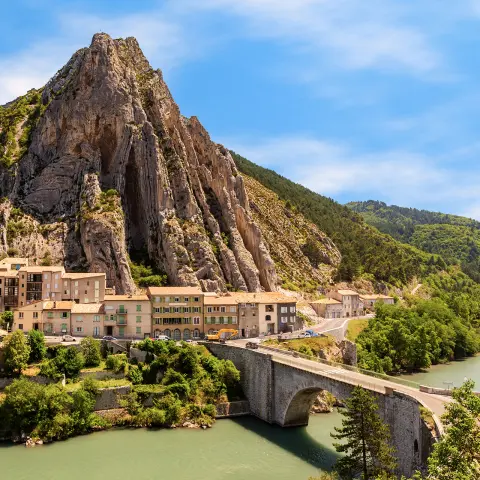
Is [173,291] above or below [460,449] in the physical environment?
above

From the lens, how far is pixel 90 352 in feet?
172

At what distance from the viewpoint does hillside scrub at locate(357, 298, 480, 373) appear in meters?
71.4

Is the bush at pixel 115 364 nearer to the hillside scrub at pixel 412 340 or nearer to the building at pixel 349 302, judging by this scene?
the hillside scrub at pixel 412 340

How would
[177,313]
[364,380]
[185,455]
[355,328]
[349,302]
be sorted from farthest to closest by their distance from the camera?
[349,302]
[355,328]
[177,313]
[185,455]
[364,380]

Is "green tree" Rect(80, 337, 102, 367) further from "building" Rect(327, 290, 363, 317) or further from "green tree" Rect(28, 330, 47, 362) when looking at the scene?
"building" Rect(327, 290, 363, 317)

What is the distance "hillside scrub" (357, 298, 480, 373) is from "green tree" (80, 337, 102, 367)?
103 feet

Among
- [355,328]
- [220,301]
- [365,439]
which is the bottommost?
[365,439]

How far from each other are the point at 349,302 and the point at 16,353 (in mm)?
64328

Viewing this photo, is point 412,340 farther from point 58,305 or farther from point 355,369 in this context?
point 58,305

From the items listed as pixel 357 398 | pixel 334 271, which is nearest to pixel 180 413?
pixel 357 398

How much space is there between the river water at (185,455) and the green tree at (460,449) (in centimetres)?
1596

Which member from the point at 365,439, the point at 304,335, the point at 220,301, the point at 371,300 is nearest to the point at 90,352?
the point at 220,301

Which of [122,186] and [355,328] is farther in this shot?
[122,186]

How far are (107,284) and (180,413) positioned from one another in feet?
108
